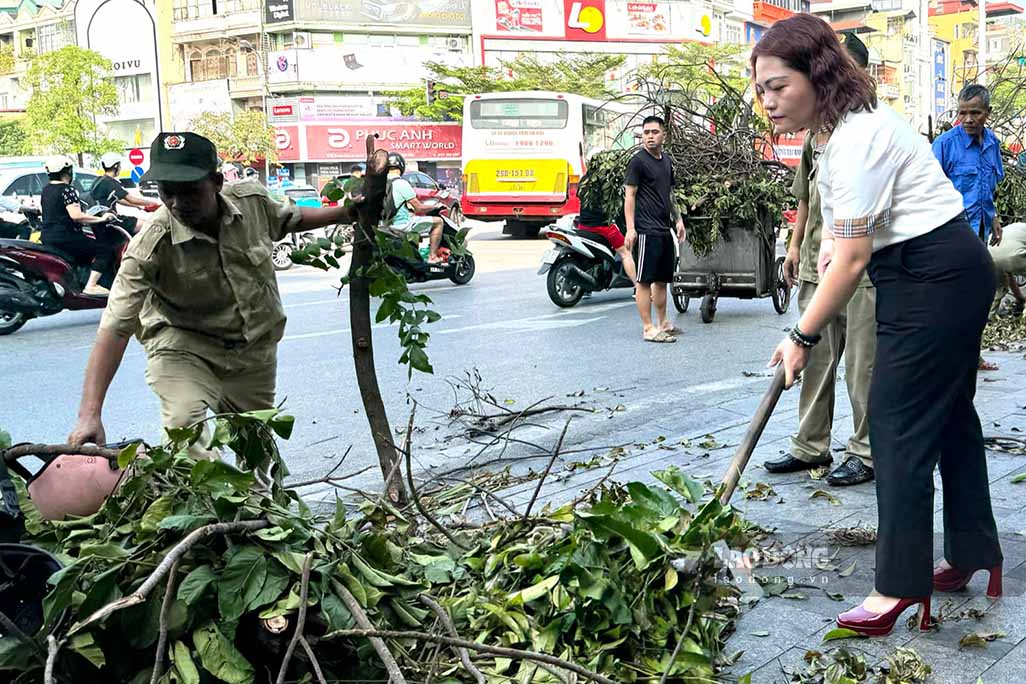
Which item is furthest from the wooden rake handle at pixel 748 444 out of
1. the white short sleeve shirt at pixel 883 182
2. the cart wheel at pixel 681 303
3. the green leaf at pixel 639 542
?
the cart wheel at pixel 681 303

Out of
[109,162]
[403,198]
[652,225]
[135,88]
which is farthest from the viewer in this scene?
[135,88]

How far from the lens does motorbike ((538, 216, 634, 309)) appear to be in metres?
12.2

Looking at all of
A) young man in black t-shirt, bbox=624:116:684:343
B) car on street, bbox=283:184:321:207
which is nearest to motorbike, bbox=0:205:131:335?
young man in black t-shirt, bbox=624:116:684:343

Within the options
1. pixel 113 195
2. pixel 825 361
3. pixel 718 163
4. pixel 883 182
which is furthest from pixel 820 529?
pixel 113 195

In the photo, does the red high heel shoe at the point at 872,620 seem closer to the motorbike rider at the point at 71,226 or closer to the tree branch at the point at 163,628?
the tree branch at the point at 163,628

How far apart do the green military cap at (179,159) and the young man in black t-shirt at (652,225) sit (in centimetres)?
632

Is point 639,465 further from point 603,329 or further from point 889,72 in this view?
point 889,72

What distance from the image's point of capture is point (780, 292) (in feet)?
38.5

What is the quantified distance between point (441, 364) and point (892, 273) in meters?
5.73

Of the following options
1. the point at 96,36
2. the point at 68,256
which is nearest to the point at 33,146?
the point at 96,36

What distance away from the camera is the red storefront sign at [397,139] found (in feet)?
186

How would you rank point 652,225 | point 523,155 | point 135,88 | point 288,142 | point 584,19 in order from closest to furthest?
1. point 652,225
2. point 523,155
3. point 288,142
4. point 135,88
5. point 584,19

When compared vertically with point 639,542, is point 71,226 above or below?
above

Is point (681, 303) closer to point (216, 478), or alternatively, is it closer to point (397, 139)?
point (216, 478)
